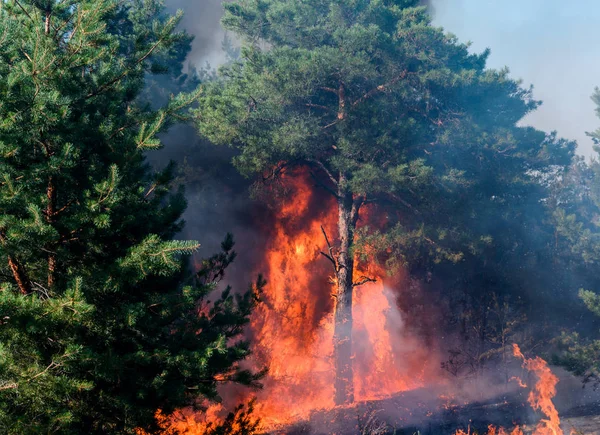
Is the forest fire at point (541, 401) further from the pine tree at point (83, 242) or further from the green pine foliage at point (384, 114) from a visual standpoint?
the pine tree at point (83, 242)

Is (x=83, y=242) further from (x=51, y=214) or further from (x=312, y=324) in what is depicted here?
(x=312, y=324)

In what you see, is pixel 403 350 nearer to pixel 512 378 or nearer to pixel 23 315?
pixel 512 378

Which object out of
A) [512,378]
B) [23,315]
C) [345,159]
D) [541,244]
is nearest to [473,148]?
[345,159]

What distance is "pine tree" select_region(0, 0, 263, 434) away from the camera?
642cm

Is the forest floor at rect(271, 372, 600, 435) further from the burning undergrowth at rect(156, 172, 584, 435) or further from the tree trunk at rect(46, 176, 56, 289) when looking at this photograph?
the tree trunk at rect(46, 176, 56, 289)

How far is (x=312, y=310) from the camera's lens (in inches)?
934

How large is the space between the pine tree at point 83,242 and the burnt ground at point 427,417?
338 inches

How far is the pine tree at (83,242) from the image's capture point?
6418 mm

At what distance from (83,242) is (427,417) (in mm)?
14717

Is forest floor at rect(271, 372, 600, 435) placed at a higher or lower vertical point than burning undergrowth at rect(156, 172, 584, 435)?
lower

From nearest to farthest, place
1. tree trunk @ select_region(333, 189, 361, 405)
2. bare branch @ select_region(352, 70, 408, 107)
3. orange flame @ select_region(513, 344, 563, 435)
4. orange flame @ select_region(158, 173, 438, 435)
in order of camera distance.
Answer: orange flame @ select_region(513, 344, 563, 435), bare branch @ select_region(352, 70, 408, 107), tree trunk @ select_region(333, 189, 361, 405), orange flame @ select_region(158, 173, 438, 435)

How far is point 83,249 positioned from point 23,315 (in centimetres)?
221

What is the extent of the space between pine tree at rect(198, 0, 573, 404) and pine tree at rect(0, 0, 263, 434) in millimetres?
9368

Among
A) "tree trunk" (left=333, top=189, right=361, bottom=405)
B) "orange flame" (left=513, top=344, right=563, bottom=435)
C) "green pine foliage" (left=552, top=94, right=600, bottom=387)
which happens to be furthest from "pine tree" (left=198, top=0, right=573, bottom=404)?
"orange flame" (left=513, top=344, right=563, bottom=435)
